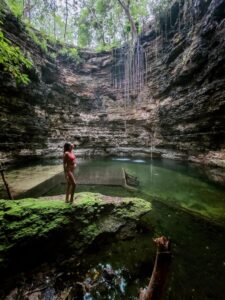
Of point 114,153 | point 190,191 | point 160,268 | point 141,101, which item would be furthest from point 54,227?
point 141,101

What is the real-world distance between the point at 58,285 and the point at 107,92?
20.3 meters

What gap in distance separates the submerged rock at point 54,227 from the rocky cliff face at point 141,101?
7.91 meters

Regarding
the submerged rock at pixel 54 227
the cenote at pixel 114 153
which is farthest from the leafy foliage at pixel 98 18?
the submerged rock at pixel 54 227

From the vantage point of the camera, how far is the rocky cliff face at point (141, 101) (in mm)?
10203

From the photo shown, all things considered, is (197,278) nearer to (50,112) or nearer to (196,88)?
(196,88)

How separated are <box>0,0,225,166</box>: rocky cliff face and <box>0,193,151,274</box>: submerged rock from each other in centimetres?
791

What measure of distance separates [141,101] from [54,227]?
1659 cm

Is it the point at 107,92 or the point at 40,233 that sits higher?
the point at 107,92

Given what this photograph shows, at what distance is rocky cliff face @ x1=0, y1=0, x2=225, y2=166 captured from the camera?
33.5 ft

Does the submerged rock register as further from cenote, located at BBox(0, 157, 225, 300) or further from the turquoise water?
the turquoise water

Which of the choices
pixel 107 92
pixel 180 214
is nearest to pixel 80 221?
pixel 180 214

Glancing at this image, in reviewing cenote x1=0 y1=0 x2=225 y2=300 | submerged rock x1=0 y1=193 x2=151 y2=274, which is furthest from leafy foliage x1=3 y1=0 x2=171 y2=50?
submerged rock x1=0 y1=193 x2=151 y2=274

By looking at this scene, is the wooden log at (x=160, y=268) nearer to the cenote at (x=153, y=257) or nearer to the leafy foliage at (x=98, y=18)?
the cenote at (x=153, y=257)

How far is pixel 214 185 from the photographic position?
7180 millimetres
